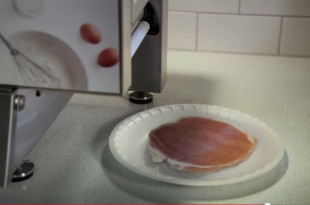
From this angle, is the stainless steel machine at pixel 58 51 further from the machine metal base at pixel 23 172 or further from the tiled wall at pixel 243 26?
the tiled wall at pixel 243 26

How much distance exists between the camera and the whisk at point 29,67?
0.52 m

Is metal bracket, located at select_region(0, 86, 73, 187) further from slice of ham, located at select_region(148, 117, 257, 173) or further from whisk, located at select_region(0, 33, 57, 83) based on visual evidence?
slice of ham, located at select_region(148, 117, 257, 173)

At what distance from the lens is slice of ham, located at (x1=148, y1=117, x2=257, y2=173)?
628 mm

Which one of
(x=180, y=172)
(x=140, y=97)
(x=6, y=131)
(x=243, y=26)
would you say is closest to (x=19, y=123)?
(x=6, y=131)

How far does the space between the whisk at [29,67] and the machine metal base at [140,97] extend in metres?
0.34

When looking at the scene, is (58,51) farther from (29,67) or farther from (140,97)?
(140,97)

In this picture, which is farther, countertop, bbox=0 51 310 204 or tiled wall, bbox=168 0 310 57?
tiled wall, bbox=168 0 310 57

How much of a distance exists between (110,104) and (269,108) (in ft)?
0.84

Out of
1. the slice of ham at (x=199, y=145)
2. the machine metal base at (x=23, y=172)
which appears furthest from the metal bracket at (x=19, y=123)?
the slice of ham at (x=199, y=145)

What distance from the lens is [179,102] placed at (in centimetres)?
86

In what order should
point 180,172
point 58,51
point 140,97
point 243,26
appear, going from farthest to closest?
point 243,26
point 140,97
point 180,172
point 58,51

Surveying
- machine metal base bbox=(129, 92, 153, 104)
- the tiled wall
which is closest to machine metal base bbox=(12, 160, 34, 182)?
machine metal base bbox=(129, 92, 153, 104)

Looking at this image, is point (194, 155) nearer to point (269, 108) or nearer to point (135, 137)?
point (135, 137)

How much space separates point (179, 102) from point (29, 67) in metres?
0.38
